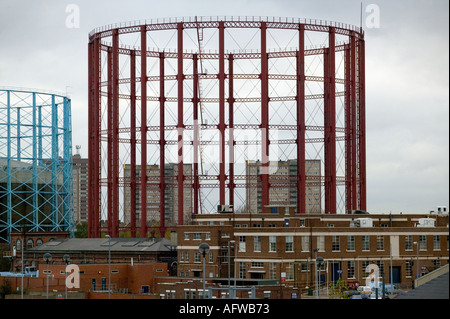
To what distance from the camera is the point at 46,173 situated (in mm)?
99938

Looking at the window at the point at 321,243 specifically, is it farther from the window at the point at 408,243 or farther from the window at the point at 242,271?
the window at the point at 408,243

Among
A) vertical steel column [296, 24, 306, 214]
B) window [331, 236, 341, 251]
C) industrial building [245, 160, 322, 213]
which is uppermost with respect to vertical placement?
vertical steel column [296, 24, 306, 214]

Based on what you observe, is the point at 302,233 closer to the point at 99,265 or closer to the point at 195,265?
the point at 195,265

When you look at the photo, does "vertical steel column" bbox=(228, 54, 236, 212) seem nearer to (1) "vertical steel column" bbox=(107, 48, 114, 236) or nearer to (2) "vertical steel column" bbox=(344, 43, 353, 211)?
(2) "vertical steel column" bbox=(344, 43, 353, 211)

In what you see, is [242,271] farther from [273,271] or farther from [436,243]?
[436,243]

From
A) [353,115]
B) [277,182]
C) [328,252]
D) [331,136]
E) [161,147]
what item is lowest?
[328,252]

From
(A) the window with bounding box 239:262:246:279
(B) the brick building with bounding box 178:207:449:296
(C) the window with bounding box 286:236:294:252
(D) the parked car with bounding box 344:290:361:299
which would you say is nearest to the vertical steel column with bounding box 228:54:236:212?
(B) the brick building with bounding box 178:207:449:296

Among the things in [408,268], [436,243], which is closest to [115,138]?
[408,268]

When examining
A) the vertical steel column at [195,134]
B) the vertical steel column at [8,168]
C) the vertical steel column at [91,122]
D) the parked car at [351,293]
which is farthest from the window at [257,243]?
the vertical steel column at [8,168]

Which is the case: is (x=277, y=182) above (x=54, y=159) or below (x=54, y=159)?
below

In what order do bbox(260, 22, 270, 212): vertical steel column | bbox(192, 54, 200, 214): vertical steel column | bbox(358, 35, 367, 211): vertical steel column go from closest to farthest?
bbox(260, 22, 270, 212): vertical steel column → bbox(192, 54, 200, 214): vertical steel column → bbox(358, 35, 367, 211): vertical steel column

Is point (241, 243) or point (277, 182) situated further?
point (277, 182)

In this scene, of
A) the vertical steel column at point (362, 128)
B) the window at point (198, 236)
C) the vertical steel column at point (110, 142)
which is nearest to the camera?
the window at point (198, 236)

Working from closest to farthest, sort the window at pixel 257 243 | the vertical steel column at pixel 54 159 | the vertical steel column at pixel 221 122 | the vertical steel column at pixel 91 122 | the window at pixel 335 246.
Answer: the window at pixel 257 243, the window at pixel 335 246, the vertical steel column at pixel 221 122, the vertical steel column at pixel 91 122, the vertical steel column at pixel 54 159
